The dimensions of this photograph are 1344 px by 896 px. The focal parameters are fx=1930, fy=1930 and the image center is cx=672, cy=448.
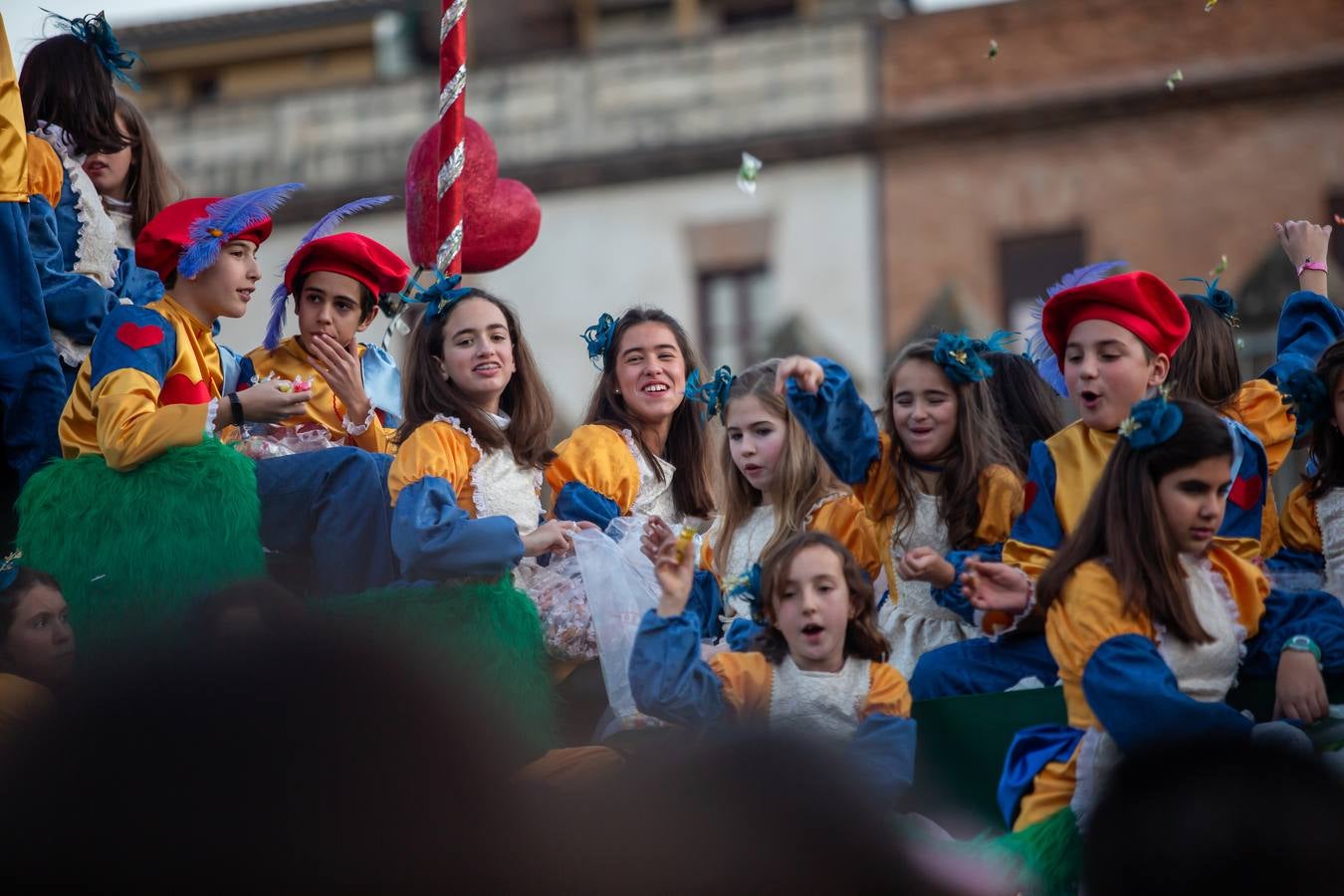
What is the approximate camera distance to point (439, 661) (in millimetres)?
1741

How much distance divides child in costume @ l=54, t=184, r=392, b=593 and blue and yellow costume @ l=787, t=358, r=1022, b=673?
114 centimetres

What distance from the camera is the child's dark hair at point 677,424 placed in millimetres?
5438

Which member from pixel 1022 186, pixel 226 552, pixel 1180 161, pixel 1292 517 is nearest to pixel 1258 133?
pixel 1180 161

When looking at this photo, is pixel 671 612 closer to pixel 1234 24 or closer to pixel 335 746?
pixel 335 746

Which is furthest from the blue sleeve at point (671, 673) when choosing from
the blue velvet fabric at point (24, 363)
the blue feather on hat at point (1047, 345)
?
the blue velvet fabric at point (24, 363)

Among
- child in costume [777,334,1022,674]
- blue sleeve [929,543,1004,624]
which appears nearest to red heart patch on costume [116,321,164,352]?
child in costume [777,334,1022,674]

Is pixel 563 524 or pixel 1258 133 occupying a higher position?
pixel 1258 133

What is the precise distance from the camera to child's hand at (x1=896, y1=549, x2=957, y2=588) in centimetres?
420

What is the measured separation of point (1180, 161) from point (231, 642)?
18053 millimetres

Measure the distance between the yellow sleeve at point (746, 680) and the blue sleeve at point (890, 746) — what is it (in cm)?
22

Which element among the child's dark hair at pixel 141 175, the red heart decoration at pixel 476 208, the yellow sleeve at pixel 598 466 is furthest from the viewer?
the red heart decoration at pixel 476 208

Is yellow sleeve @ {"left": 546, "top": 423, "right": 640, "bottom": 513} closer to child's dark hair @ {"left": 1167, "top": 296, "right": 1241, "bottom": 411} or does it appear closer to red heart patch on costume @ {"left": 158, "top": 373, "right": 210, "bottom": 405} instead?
red heart patch on costume @ {"left": 158, "top": 373, "right": 210, "bottom": 405}

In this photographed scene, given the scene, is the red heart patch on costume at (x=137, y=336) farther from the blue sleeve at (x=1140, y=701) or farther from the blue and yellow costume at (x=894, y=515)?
the blue sleeve at (x=1140, y=701)

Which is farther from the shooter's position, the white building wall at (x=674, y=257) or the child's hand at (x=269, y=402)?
the white building wall at (x=674, y=257)
